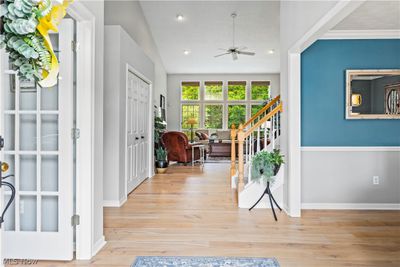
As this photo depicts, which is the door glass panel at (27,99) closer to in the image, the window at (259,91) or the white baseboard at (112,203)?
the white baseboard at (112,203)

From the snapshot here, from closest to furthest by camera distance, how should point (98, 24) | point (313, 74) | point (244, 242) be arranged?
1. point (98, 24)
2. point (244, 242)
3. point (313, 74)

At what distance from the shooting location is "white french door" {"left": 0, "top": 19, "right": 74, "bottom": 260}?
2480 mm

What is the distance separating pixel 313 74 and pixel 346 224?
185 centimetres

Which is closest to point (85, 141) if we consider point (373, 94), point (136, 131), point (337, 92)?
point (136, 131)

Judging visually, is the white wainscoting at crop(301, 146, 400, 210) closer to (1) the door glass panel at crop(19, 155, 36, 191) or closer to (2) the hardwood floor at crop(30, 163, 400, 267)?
(2) the hardwood floor at crop(30, 163, 400, 267)

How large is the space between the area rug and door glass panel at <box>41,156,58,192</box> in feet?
2.92

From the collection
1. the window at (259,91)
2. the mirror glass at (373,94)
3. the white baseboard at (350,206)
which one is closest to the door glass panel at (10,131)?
the white baseboard at (350,206)

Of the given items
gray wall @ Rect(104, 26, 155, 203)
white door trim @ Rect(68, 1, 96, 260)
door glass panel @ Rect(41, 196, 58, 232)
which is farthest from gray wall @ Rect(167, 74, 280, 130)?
door glass panel @ Rect(41, 196, 58, 232)

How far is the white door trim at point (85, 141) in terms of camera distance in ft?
8.37

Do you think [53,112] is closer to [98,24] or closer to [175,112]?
[98,24]

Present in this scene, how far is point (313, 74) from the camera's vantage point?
4074 mm

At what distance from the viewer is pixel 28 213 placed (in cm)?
251

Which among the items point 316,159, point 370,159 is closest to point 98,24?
point 316,159

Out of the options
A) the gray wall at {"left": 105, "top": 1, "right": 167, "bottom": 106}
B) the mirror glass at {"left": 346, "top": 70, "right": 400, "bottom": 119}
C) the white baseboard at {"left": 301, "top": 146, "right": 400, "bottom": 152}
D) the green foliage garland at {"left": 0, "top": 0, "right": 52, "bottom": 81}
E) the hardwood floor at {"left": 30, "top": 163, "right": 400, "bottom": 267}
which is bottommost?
the hardwood floor at {"left": 30, "top": 163, "right": 400, "bottom": 267}
